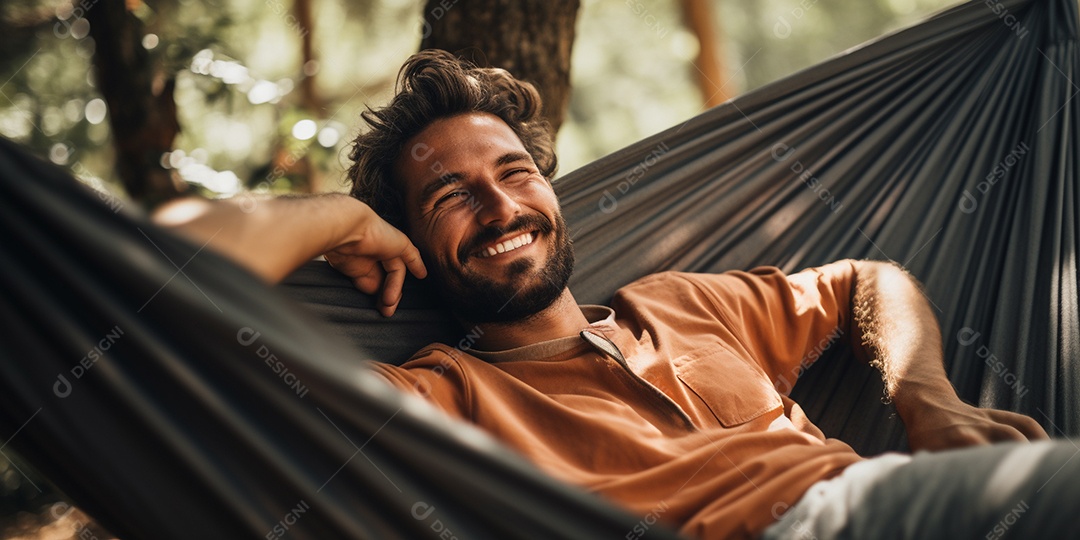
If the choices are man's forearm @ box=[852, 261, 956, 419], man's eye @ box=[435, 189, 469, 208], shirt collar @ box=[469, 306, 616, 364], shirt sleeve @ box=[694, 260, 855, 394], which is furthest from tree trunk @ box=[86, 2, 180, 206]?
man's forearm @ box=[852, 261, 956, 419]

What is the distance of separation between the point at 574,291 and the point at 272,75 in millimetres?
6491

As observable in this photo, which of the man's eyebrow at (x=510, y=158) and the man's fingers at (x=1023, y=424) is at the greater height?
the man's fingers at (x=1023, y=424)

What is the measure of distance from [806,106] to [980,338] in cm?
72

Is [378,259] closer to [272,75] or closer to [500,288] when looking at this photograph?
[500,288]

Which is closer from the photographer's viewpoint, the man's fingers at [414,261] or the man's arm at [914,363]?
the man's arm at [914,363]

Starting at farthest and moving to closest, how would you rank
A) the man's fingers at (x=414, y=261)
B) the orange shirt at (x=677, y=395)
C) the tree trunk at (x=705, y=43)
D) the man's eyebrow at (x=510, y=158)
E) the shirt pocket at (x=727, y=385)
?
1. the tree trunk at (x=705, y=43)
2. the man's eyebrow at (x=510, y=158)
3. the man's fingers at (x=414, y=261)
4. the shirt pocket at (x=727, y=385)
5. the orange shirt at (x=677, y=395)

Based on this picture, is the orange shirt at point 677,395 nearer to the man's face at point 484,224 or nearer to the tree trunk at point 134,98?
the man's face at point 484,224

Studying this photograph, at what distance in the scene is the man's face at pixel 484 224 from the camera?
1739 mm

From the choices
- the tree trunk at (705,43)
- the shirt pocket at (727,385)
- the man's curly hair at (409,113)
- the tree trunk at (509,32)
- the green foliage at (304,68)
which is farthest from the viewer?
the tree trunk at (705,43)

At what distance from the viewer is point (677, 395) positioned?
1621 millimetres

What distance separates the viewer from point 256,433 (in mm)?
1080

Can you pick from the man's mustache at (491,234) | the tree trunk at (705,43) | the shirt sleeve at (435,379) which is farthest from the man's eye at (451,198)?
the tree trunk at (705,43)

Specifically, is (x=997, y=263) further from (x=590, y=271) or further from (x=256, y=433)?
(x=256, y=433)

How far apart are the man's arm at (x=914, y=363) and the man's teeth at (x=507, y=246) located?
2.56 feet
